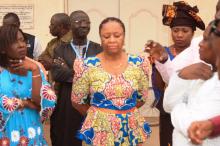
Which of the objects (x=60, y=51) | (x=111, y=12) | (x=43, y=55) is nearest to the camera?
(x=60, y=51)

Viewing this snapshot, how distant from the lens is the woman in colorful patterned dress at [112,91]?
3559 millimetres

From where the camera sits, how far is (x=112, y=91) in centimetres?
354

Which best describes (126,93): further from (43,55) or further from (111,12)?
(111,12)

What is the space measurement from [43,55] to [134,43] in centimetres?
317

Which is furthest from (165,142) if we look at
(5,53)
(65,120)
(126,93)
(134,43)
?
(134,43)

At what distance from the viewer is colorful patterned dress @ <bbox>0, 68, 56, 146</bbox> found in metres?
3.38

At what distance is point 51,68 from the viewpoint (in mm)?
4852

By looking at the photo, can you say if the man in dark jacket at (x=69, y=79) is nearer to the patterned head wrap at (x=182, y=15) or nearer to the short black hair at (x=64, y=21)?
the short black hair at (x=64, y=21)

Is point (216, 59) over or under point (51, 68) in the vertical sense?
over

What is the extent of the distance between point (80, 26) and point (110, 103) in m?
1.59

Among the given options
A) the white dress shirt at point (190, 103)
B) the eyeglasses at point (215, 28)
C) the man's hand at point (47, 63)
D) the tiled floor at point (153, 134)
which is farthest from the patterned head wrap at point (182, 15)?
the tiled floor at point (153, 134)

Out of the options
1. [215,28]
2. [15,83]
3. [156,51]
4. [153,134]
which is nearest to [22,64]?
[15,83]

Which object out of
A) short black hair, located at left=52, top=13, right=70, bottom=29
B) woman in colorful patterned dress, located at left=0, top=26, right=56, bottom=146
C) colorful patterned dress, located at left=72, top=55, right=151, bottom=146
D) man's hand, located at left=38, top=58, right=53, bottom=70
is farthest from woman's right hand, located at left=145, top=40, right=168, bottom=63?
short black hair, located at left=52, top=13, right=70, bottom=29

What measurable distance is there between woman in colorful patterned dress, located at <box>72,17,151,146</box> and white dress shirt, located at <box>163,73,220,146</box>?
1.22m
